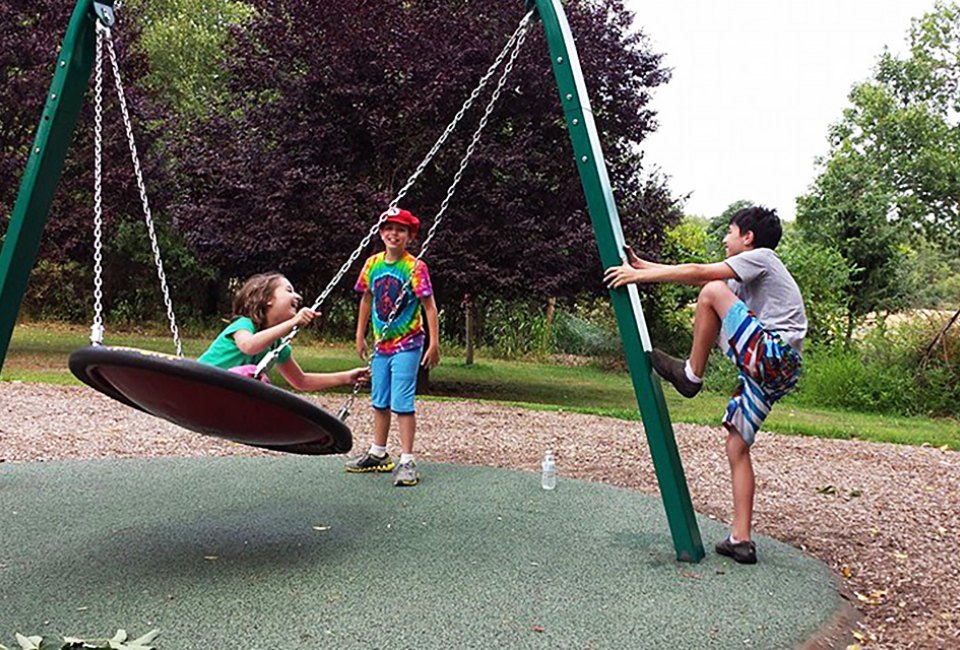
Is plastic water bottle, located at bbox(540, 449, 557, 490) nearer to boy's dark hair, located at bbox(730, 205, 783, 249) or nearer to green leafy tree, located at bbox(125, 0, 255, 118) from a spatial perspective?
boy's dark hair, located at bbox(730, 205, 783, 249)

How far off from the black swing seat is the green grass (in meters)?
6.24

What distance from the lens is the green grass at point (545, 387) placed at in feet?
29.7

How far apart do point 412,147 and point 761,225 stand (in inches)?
291

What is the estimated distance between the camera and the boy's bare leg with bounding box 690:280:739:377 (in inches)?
131

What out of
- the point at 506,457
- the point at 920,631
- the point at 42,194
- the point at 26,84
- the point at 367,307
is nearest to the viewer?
the point at 920,631

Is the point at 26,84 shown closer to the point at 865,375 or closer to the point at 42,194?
the point at 42,194

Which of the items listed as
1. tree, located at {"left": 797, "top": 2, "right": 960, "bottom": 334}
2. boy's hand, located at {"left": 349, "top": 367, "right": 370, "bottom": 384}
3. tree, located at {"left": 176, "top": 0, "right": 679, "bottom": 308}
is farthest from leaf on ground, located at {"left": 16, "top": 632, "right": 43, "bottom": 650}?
tree, located at {"left": 797, "top": 2, "right": 960, "bottom": 334}

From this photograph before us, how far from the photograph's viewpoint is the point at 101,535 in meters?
3.61

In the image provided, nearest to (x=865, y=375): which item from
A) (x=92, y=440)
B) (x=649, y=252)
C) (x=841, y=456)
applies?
(x=649, y=252)

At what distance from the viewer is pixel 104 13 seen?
4.05 meters

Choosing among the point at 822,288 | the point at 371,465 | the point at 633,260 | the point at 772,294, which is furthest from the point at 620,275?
the point at 822,288

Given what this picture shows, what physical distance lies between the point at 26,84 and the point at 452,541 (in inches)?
454

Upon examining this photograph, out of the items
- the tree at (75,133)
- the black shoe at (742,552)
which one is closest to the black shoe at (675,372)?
the black shoe at (742,552)

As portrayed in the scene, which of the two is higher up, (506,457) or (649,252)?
(649,252)
